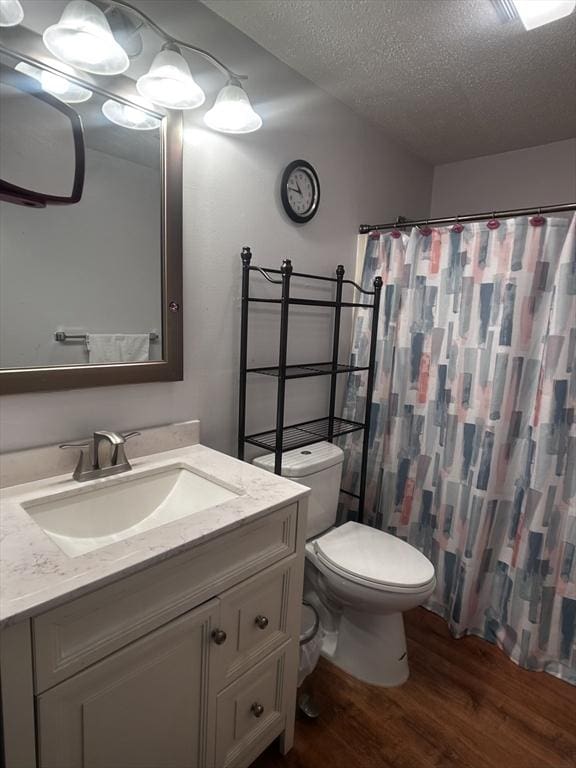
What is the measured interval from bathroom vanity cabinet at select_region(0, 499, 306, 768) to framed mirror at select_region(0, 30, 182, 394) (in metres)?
0.62

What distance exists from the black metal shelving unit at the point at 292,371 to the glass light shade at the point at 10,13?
2.73ft

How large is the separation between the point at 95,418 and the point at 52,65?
94cm

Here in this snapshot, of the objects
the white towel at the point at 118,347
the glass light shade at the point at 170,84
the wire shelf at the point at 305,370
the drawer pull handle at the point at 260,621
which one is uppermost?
the glass light shade at the point at 170,84

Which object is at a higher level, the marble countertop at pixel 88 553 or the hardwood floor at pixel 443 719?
the marble countertop at pixel 88 553

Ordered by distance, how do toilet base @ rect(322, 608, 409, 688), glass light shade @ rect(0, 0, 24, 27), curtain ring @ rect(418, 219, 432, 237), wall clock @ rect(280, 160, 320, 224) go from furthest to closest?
1. curtain ring @ rect(418, 219, 432, 237)
2. wall clock @ rect(280, 160, 320, 224)
3. toilet base @ rect(322, 608, 409, 688)
4. glass light shade @ rect(0, 0, 24, 27)

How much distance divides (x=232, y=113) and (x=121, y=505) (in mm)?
1247

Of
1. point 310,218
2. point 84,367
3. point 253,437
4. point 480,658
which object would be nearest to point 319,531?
point 253,437

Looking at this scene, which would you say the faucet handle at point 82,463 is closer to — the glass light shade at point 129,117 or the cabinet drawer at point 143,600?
the cabinet drawer at point 143,600

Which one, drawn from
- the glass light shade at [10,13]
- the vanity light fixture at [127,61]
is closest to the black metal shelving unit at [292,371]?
the vanity light fixture at [127,61]

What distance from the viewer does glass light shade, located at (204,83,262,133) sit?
4.35 feet

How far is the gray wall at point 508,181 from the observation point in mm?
2191

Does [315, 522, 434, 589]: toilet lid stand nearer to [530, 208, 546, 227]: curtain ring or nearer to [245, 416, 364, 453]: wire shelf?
[245, 416, 364, 453]: wire shelf

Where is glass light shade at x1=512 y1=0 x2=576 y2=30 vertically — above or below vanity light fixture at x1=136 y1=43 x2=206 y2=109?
above

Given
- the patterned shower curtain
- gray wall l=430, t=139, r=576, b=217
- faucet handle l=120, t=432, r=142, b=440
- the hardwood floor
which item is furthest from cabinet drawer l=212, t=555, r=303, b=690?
gray wall l=430, t=139, r=576, b=217
